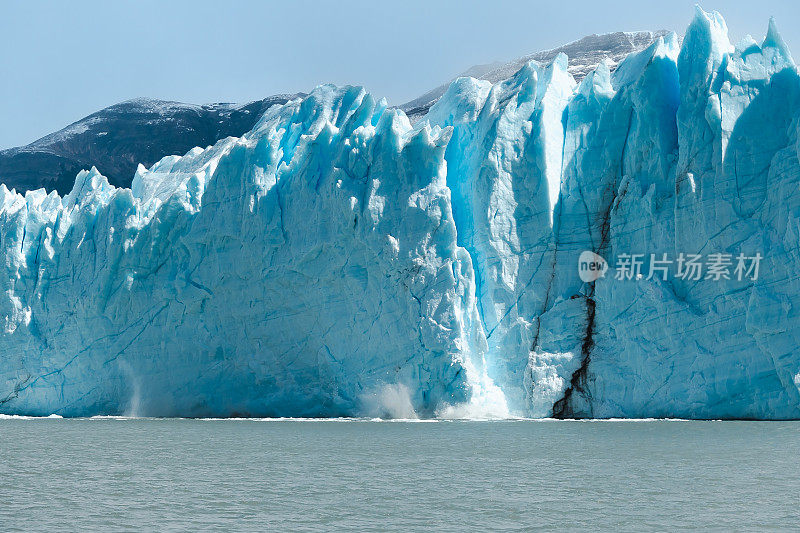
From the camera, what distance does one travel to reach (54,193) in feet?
70.4

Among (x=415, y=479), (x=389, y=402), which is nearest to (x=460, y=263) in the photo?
(x=389, y=402)

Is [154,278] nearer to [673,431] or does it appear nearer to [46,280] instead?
[46,280]

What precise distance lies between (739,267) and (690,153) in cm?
205

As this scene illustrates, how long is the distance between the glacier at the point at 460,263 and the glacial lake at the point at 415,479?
1.58 meters

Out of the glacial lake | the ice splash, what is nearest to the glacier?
the ice splash

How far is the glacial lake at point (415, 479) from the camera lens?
23.2 ft

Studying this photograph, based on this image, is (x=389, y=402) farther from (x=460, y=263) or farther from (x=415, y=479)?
(x=415, y=479)

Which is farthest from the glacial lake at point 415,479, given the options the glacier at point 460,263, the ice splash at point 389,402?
the ice splash at point 389,402

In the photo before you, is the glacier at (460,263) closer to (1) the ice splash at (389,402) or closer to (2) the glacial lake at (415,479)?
(1) the ice splash at (389,402)

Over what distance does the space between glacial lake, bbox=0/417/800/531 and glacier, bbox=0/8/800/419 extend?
5.18 ft

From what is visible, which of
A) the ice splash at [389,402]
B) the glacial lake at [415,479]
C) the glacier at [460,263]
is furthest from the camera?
the ice splash at [389,402]

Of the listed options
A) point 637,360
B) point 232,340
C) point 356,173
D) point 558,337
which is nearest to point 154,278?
point 232,340

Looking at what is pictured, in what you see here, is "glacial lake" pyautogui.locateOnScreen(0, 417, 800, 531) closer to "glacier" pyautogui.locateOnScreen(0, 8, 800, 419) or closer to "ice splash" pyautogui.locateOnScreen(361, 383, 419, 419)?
"glacier" pyautogui.locateOnScreen(0, 8, 800, 419)

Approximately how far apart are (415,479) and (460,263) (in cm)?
717
